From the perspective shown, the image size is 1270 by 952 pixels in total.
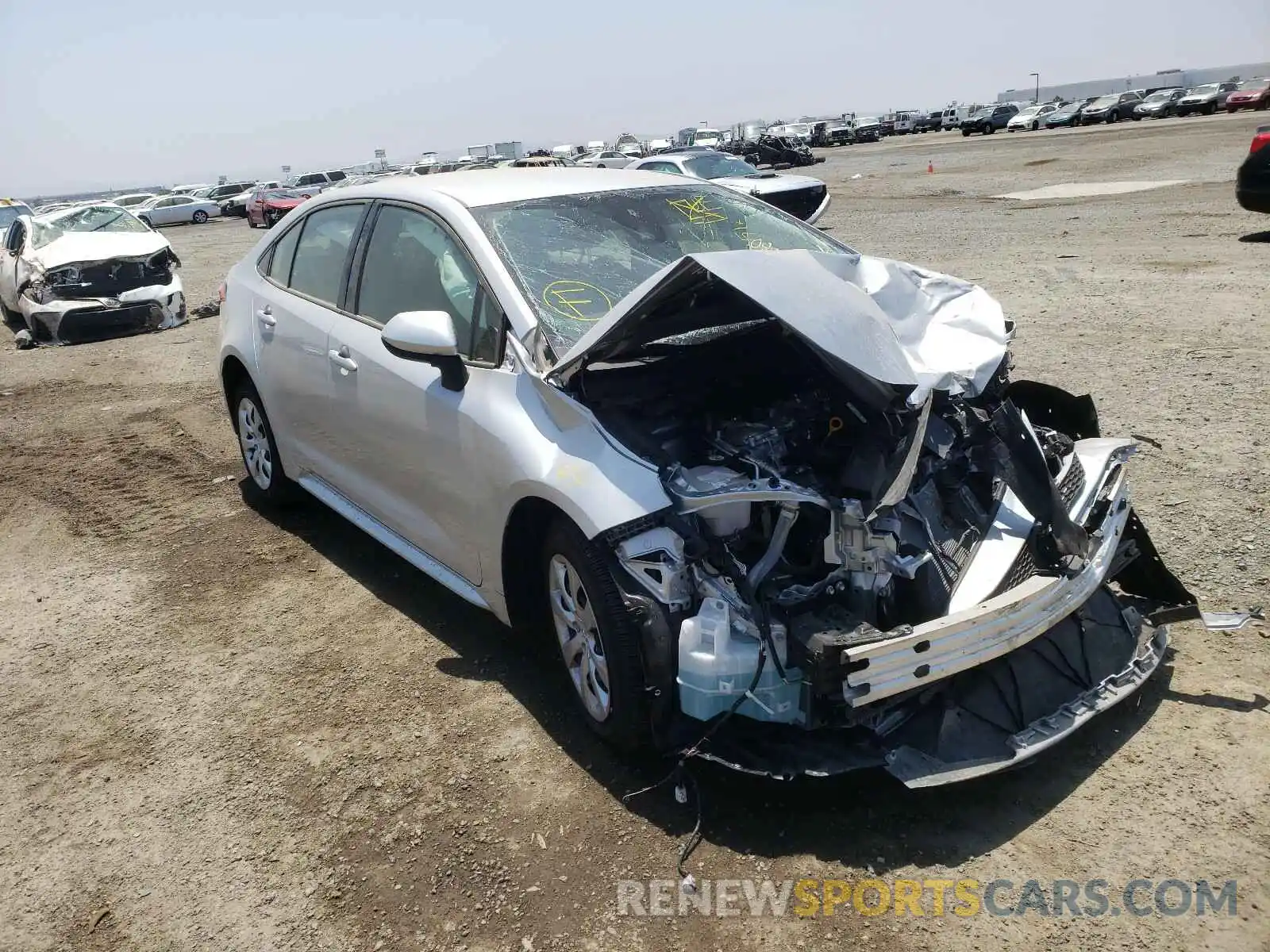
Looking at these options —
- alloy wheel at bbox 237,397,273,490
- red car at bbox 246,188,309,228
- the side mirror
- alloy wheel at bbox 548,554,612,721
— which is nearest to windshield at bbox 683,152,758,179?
alloy wheel at bbox 237,397,273,490

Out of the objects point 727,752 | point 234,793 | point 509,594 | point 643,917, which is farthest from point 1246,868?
point 234,793

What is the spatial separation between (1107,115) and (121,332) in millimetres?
49720

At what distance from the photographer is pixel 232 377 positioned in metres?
5.49

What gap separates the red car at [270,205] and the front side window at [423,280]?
29194 mm

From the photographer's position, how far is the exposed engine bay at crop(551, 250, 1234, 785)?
8.84 ft

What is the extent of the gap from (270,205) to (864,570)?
33403 mm

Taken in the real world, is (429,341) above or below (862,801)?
above

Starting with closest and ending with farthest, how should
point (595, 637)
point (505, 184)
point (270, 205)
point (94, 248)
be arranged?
1. point (595, 637)
2. point (505, 184)
3. point (94, 248)
4. point (270, 205)

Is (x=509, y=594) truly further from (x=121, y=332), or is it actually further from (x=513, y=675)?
(x=121, y=332)

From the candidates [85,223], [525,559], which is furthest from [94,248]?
[525,559]

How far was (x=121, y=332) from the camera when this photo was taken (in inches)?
492

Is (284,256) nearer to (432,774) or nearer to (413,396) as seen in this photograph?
(413,396)

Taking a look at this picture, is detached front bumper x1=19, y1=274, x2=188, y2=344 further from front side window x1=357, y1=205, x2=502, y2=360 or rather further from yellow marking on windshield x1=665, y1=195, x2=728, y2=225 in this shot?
yellow marking on windshield x1=665, y1=195, x2=728, y2=225

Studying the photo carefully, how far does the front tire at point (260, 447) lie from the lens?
520 cm
